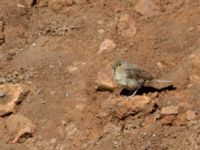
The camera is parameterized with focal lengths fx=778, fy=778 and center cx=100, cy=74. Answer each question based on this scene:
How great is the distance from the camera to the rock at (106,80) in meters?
10.6

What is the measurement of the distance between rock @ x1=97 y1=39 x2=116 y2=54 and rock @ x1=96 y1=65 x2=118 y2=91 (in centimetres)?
65

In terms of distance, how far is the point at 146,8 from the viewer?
1193 centimetres

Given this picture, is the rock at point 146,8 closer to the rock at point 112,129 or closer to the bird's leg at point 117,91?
the bird's leg at point 117,91

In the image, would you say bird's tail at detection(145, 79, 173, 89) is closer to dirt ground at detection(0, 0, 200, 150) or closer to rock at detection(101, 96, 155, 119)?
dirt ground at detection(0, 0, 200, 150)

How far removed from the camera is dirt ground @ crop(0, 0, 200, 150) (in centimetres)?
981

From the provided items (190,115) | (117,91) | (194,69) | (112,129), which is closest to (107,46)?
(117,91)

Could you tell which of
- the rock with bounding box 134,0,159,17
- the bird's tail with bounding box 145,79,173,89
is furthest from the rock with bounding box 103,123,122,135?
the rock with bounding box 134,0,159,17

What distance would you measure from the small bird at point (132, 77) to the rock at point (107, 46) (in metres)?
1.03

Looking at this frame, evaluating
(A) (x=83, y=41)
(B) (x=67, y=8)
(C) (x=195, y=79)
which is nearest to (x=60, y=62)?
(A) (x=83, y=41)

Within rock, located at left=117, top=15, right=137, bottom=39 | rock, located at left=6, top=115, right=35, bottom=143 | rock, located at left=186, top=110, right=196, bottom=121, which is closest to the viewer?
rock, located at left=186, top=110, right=196, bottom=121

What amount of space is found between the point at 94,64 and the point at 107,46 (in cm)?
40

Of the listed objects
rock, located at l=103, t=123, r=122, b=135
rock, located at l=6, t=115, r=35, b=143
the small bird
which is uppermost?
the small bird

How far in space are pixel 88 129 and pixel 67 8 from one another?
3013 mm

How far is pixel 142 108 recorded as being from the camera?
992 cm
